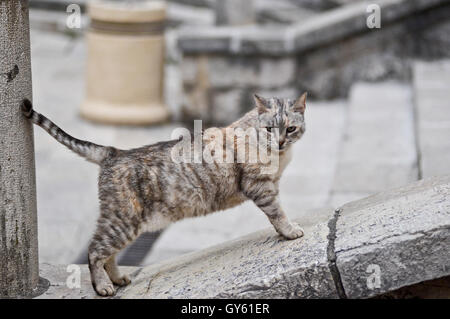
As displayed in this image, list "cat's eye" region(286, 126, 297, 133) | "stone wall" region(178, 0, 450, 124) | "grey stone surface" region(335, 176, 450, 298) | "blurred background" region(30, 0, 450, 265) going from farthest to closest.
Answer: "stone wall" region(178, 0, 450, 124) → "blurred background" region(30, 0, 450, 265) → "cat's eye" region(286, 126, 297, 133) → "grey stone surface" region(335, 176, 450, 298)

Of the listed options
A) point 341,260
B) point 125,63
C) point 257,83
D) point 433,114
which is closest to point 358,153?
point 433,114

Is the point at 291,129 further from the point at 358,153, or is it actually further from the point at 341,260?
the point at 358,153

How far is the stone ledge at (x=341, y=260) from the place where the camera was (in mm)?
3312

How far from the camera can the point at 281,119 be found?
388 centimetres

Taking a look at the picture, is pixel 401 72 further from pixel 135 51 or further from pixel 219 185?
pixel 219 185

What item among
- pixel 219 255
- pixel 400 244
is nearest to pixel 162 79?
pixel 219 255

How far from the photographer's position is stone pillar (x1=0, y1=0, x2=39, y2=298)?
3.64 meters

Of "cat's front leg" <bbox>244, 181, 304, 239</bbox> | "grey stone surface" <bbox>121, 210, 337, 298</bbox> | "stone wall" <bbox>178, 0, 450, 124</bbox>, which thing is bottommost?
"grey stone surface" <bbox>121, 210, 337, 298</bbox>

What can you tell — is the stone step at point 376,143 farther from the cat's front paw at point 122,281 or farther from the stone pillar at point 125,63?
the stone pillar at point 125,63

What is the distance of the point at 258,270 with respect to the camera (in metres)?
3.62

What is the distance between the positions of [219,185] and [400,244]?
1.06m

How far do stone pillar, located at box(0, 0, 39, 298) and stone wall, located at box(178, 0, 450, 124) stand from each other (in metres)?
4.71

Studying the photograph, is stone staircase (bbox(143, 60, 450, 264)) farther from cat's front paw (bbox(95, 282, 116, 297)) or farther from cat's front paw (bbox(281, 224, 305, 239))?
cat's front paw (bbox(95, 282, 116, 297))

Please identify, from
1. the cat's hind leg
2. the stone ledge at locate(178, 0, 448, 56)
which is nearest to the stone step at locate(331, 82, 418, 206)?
the stone ledge at locate(178, 0, 448, 56)
